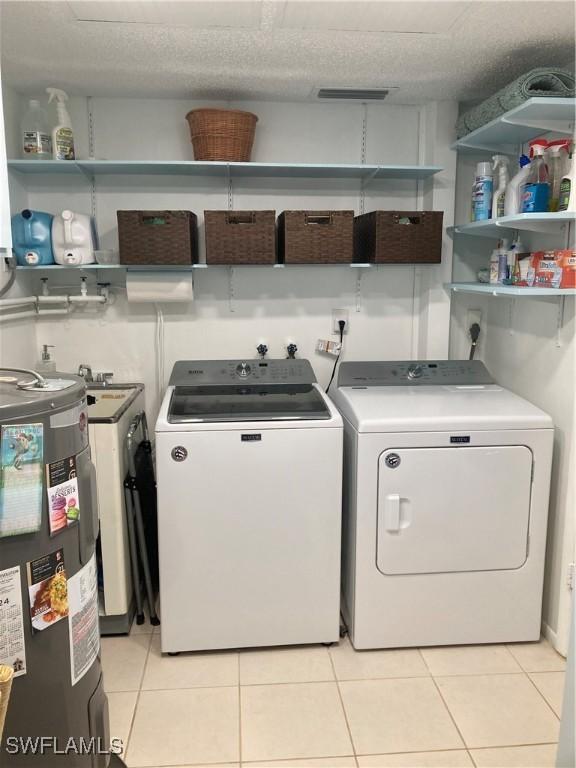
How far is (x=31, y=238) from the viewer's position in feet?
8.83

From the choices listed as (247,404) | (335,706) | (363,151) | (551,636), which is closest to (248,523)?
(247,404)

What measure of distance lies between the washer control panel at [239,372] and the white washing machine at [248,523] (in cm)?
29

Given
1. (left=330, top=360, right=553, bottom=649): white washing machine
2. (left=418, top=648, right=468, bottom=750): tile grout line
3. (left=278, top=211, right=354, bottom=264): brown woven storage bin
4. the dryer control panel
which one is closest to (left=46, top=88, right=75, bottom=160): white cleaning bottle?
(left=278, top=211, right=354, bottom=264): brown woven storage bin

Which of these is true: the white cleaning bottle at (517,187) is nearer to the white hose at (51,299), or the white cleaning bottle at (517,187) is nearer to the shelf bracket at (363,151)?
the shelf bracket at (363,151)

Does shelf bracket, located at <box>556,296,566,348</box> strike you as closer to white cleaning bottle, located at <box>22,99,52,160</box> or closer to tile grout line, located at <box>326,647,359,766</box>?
tile grout line, located at <box>326,647,359,766</box>

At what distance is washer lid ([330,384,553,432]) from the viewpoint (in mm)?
2311

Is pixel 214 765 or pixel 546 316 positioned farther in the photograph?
pixel 546 316

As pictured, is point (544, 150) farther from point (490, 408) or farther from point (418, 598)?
point (418, 598)

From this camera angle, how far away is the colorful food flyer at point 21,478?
137 cm

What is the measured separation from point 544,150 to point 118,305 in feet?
6.57

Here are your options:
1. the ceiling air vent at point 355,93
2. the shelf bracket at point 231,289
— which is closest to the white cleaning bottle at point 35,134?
the shelf bracket at point 231,289

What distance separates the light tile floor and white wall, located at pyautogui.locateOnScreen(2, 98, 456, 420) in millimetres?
1331

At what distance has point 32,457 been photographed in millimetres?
1407

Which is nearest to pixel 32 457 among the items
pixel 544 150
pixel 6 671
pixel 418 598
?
pixel 6 671
